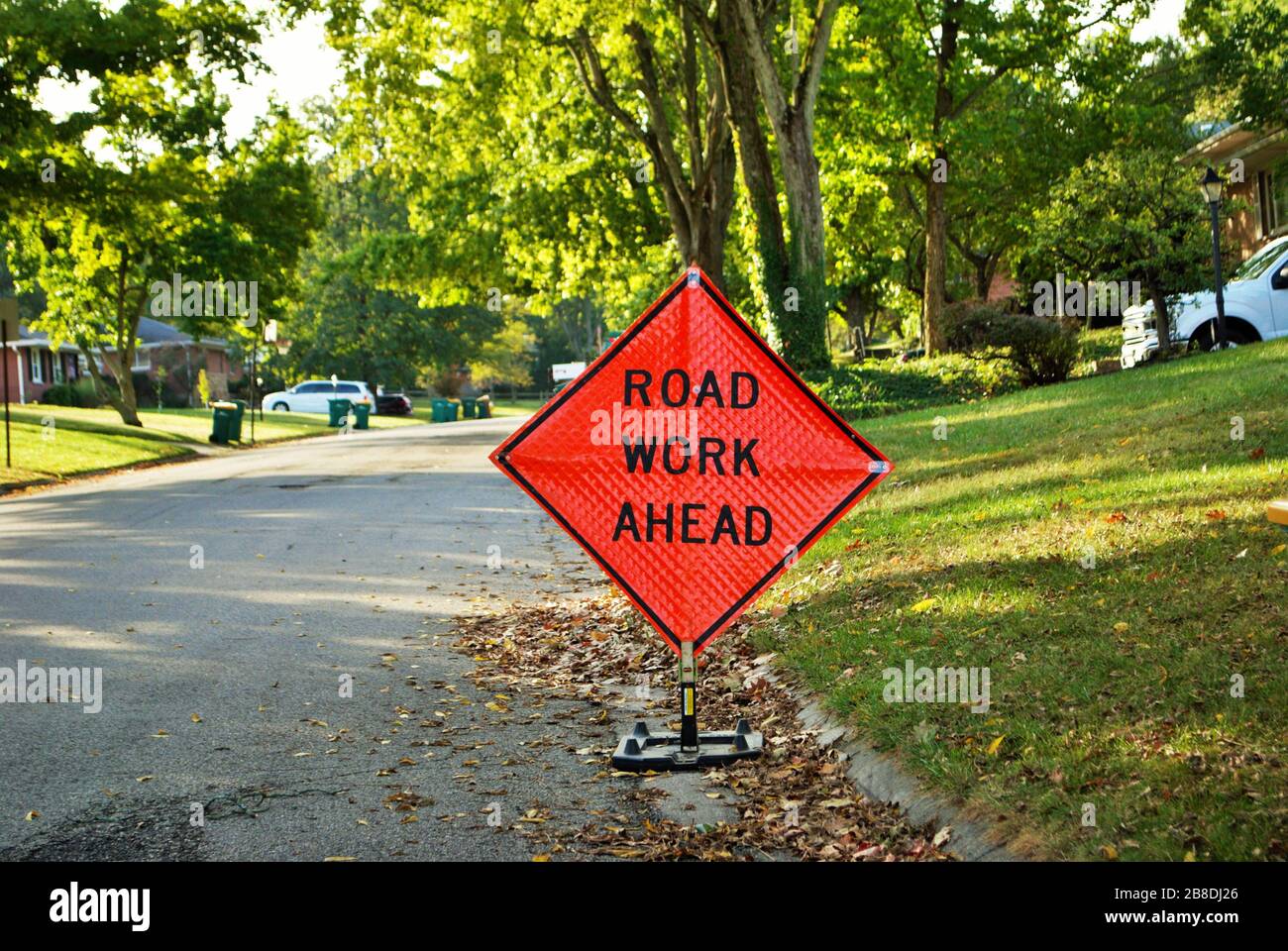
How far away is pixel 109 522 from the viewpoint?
16672mm

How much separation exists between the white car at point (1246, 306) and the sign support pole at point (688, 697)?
1607 cm

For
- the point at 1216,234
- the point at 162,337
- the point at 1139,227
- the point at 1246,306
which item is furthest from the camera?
the point at 162,337

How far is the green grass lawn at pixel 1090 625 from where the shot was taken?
4855 millimetres

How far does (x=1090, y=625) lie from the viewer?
6977mm

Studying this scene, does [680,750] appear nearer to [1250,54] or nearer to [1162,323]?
[1162,323]

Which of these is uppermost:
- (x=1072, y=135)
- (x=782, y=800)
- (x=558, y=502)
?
(x=1072, y=135)

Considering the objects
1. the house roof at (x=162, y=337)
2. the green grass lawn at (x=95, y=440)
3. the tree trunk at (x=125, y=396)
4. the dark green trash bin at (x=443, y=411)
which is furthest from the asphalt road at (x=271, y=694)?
the house roof at (x=162, y=337)

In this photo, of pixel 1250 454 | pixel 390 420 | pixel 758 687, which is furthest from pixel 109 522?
pixel 390 420

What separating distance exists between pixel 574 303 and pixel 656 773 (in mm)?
106007

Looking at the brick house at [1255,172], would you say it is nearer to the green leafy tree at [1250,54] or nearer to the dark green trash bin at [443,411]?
the green leafy tree at [1250,54]

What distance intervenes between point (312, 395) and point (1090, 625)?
6410cm

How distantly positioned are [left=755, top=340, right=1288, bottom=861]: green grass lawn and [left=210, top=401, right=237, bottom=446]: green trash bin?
2840 centimetres

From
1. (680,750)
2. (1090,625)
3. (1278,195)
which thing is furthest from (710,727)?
(1278,195)
